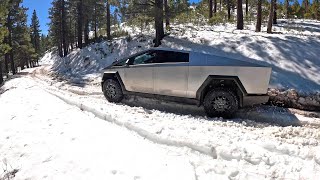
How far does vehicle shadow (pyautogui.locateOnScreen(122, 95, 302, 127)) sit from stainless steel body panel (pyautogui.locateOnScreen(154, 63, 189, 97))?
560 millimetres

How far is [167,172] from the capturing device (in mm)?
4543

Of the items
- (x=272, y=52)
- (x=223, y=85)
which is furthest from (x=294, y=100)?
(x=272, y=52)

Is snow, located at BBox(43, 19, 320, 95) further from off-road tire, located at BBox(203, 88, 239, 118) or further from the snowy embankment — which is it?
off-road tire, located at BBox(203, 88, 239, 118)

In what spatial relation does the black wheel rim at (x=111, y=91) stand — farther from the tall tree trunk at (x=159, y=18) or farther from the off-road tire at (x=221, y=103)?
the tall tree trunk at (x=159, y=18)

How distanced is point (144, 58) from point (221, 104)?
282cm

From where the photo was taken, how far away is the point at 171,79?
8695 mm

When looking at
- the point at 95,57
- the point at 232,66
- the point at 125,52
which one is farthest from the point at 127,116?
the point at 95,57

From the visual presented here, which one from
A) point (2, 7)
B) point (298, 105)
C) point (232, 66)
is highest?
point (2, 7)

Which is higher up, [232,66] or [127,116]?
[232,66]

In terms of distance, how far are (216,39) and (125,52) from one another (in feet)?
22.0

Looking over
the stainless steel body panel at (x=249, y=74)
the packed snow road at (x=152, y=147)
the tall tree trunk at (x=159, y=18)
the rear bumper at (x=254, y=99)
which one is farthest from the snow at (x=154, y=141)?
the tall tree trunk at (x=159, y=18)

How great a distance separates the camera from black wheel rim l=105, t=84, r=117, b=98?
32.7ft

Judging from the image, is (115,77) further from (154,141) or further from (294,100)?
(294,100)

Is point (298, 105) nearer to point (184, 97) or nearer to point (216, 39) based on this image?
point (184, 97)
